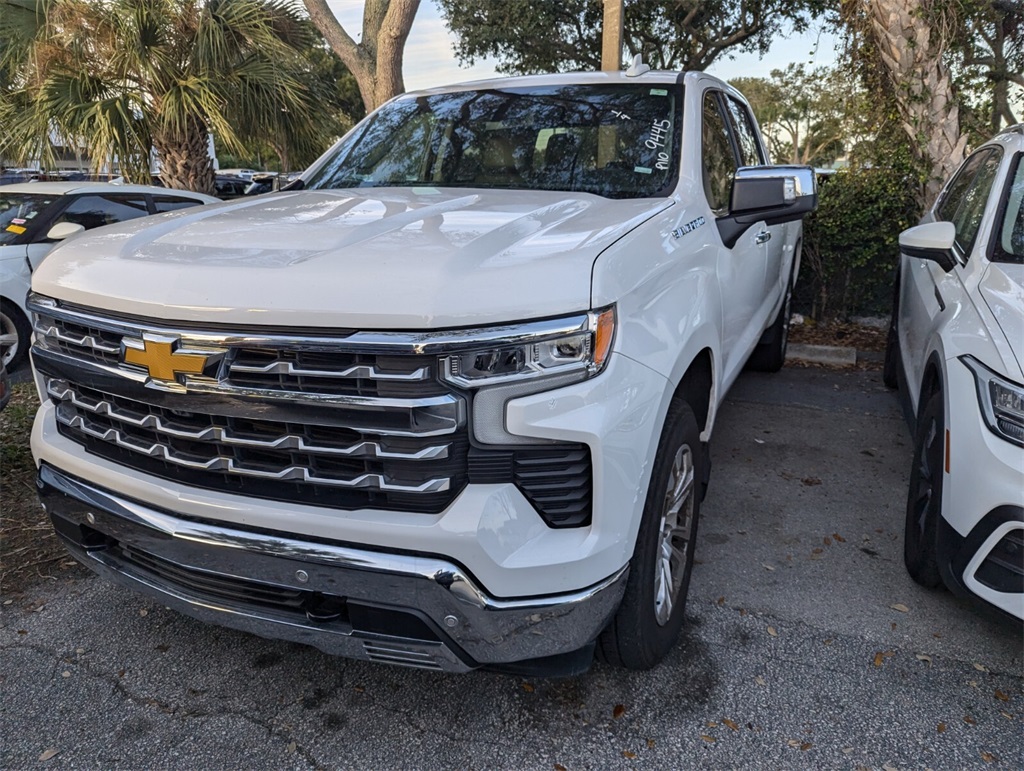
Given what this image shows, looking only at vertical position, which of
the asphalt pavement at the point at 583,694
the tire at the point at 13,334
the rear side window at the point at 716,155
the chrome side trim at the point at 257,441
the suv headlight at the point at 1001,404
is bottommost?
the asphalt pavement at the point at 583,694

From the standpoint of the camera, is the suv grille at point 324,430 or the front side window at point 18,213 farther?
the front side window at point 18,213

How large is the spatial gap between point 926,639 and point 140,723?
8.77ft

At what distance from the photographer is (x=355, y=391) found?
1.90 meters

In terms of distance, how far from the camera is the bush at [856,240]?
275 inches

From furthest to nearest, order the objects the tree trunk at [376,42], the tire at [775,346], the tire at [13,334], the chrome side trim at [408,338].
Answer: the tree trunk at [376,42]
the tire at [13,334]
the tire at [775,346]
the chrome side trim at [408,338]

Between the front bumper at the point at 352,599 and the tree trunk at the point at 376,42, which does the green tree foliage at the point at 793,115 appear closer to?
the tree trunk at the point at 376,42

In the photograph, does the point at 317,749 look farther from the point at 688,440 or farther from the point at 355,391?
the point at 688,440

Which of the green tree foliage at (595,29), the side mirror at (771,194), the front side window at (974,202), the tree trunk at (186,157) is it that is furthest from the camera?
the green tree foliage at (595,29)

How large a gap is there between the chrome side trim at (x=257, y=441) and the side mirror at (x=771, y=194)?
179 centimetres

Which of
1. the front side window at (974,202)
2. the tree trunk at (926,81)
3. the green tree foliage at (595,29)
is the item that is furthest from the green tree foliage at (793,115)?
the front side window at (974,202)

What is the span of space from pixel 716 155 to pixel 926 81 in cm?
485

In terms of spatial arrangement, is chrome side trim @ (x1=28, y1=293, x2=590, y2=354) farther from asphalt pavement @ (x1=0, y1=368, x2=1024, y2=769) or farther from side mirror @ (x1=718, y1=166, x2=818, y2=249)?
side mirror @ (x1=718, y1=166, x2=818, y2=249)

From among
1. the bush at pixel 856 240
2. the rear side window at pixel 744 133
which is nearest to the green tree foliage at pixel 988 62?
the bush at pixel 856 240

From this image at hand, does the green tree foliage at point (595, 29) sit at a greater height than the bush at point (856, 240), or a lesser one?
greater
